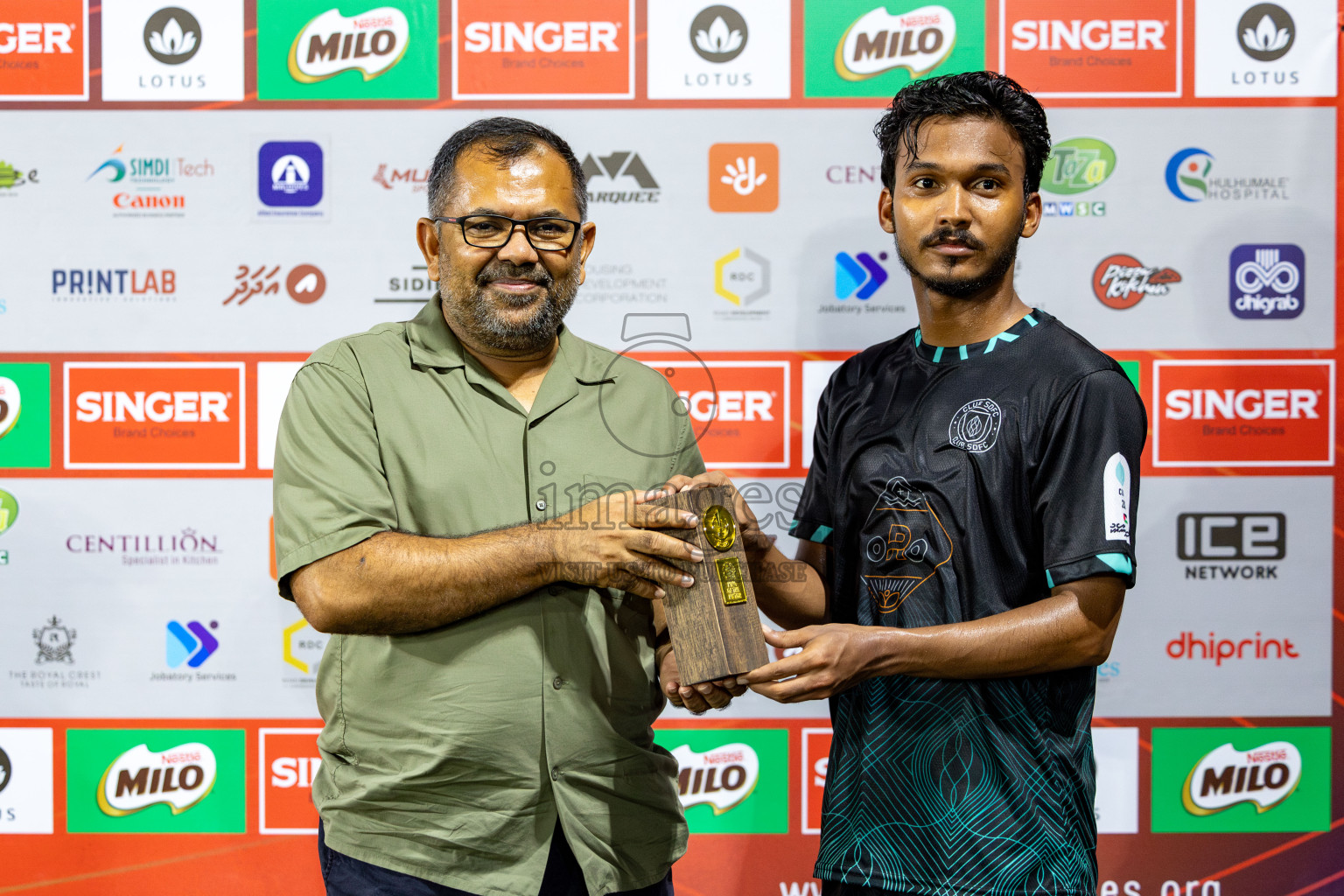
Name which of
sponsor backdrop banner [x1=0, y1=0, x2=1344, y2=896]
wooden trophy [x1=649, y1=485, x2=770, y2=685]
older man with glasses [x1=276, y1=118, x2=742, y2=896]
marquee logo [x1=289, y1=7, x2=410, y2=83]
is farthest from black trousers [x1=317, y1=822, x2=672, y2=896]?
marquee logo [x1=289, y1=7, x2=410, y2=83]

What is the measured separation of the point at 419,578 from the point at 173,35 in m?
1.82

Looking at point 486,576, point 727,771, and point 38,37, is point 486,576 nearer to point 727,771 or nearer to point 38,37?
point 727,771

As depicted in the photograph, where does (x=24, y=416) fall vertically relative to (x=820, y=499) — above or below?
above

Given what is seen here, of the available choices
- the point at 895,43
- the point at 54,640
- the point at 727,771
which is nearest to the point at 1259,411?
the point at 895,43

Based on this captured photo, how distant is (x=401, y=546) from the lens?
120cm

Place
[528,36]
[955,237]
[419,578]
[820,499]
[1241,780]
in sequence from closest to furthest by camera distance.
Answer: [419,578], [955,237], [820,499], [528,36], [1241,780]

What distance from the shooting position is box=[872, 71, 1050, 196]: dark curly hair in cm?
131

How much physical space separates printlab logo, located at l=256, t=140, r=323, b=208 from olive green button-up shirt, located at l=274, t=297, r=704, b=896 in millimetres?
1080

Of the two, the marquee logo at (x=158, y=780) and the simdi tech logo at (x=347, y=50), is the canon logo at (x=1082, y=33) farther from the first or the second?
the marquee logo at (x=158, y=780)

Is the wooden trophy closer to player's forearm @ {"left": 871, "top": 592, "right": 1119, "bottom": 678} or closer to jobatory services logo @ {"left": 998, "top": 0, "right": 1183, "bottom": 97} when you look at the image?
player's forearm @ {"left": 871, "top": 592, "right": 1119, "bottom": 678}

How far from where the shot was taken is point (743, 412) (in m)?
2.28

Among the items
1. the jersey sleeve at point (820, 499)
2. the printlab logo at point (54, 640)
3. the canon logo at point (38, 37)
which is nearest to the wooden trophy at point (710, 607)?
the jersey sleeve at point (820, 499)

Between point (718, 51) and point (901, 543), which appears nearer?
point (901, 543)

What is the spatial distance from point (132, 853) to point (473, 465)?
1793 mm
